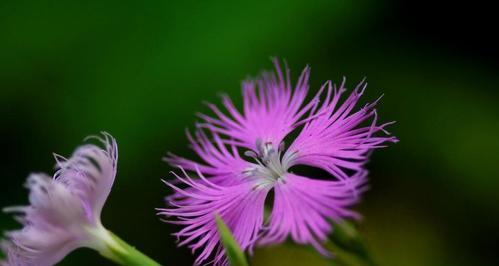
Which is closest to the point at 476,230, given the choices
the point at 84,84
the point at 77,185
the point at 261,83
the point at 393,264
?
the point at 393,264

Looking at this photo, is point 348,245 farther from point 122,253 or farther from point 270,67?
Answer: point 270,67

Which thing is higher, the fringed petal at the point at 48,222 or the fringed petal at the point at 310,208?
the fringed petal at the point at 48,222

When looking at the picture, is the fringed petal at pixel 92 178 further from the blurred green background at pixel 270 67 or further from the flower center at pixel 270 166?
A: the blurred green background at pixel 270 67

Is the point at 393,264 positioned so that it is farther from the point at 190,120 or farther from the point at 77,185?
the point at 77,185

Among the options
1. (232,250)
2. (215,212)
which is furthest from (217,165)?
(232,250)

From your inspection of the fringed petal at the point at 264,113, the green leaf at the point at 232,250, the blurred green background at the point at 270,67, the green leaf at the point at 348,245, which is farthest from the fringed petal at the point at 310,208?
the blurred green background at the point at 270,67

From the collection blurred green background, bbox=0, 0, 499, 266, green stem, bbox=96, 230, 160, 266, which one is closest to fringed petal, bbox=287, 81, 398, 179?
green stem, bbox=96, 230, 160, 266
